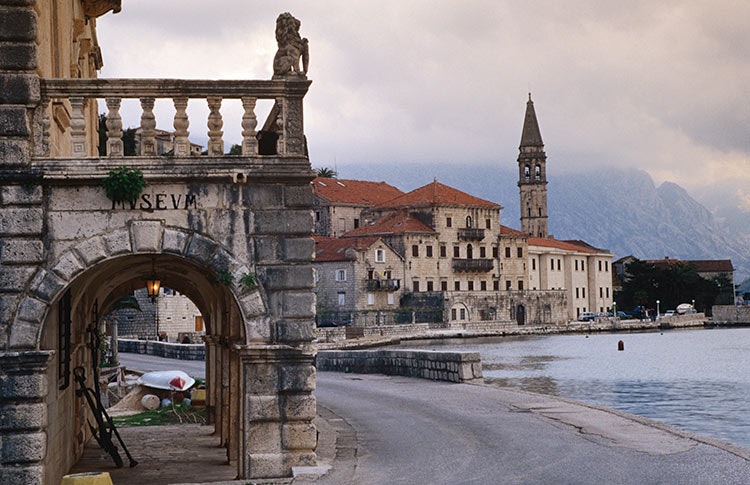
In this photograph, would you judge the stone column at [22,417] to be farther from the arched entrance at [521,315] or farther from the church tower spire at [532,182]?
the church tower spire at [532,182]

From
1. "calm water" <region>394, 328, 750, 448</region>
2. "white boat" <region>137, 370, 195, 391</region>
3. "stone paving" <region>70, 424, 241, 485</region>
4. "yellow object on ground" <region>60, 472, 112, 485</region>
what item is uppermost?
"white boat" <region>137, 370, 195, 391</region>

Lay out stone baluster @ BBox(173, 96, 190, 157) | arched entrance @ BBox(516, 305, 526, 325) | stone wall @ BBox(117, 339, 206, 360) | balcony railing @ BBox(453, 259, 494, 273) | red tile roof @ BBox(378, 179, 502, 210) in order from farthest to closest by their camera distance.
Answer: arched entrance @ BBox(516, 305, 526, 325) → balcony railing @ BBox(453, 259, 494, 273) → red tile roof @ BBox(378, 179, 502, 210) → stone wall @ BBox(117, 339, 206, 360) → stone baluster @ BBox(173, 96, 190, 157)

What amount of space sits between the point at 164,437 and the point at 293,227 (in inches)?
347

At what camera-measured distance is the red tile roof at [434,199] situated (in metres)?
110

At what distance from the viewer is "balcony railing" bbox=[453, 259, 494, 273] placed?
11112cm

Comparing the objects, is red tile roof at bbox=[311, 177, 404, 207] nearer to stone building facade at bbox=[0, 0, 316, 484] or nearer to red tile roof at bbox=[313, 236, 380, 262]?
red tile roof at bbox=[313, 236, 380, 262]

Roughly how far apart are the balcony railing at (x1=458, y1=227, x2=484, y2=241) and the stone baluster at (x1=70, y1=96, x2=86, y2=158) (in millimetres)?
100382

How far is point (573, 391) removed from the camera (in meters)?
39.7

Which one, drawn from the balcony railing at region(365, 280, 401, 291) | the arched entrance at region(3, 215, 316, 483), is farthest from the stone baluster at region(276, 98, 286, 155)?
the balcony railing at region(365, 280, 401, 291)

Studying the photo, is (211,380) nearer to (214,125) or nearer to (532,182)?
(214,125)

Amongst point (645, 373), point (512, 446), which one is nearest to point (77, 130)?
point (512, 446)

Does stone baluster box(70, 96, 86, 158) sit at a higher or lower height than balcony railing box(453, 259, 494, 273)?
lower

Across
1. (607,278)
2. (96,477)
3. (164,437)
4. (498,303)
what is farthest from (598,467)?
(607,278)

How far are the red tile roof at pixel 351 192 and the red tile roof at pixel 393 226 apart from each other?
21.4 feet
